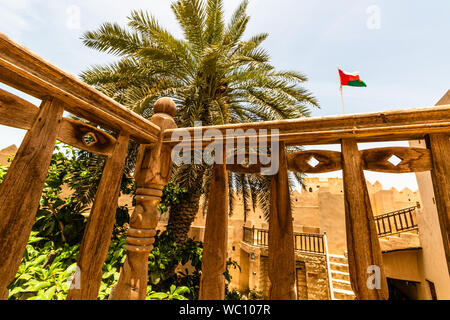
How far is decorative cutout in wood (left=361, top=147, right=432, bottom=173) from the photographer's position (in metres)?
0.60

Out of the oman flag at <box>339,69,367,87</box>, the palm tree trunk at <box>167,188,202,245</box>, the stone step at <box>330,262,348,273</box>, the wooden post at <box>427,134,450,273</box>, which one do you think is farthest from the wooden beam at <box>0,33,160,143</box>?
the stone step at <box>330,262,348,273</box>

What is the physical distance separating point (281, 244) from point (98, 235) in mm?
575

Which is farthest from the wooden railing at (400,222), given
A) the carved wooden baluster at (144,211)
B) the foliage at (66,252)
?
the carved wooden baluster at (144,211)

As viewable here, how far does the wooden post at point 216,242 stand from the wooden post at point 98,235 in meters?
0.32

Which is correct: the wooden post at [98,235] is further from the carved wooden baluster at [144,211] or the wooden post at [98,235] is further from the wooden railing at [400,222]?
the wooden railing at [400,222]

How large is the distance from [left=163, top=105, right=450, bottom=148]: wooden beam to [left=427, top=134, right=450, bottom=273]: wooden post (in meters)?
0.03

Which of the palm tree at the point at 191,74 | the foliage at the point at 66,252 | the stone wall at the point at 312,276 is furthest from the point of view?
the stone wall at the point at 312,276

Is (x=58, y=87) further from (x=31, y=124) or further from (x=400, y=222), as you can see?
(x=400, y=222)

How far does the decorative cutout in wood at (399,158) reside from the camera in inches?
23.7

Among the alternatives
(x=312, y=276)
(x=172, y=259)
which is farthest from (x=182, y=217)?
(x=312, y=276)

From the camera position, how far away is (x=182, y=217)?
3.81 m

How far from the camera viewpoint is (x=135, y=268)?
737 mm
